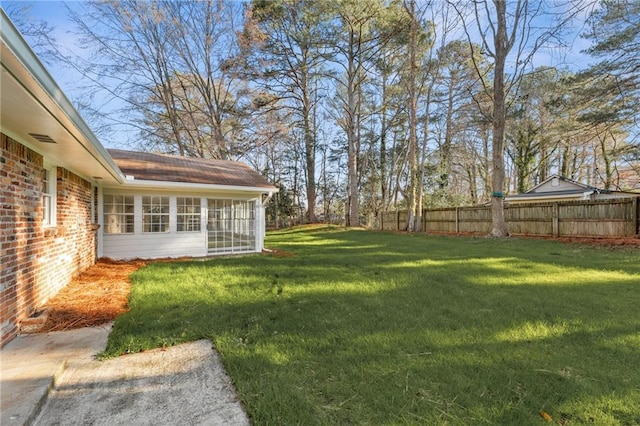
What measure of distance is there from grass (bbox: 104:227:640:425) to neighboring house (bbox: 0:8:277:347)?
1221 millimetres

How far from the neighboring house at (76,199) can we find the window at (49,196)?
2cm

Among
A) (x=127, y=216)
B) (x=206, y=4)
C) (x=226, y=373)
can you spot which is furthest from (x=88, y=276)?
(x=206, y=4)

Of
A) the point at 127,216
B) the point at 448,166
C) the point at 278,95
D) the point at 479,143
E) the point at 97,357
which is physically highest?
the point at 278,95

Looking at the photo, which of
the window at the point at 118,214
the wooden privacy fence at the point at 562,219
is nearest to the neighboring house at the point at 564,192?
the wooden privacy fence at the point at 562,219

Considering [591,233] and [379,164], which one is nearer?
[591,233]

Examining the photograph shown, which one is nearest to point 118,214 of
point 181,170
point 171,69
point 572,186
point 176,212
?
point 176,212

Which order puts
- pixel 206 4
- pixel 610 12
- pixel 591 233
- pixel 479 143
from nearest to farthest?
pixel 610 12 < pixel 591 233 < pixel 206 4 < pixel 479 143

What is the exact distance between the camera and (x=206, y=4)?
57.0 ft

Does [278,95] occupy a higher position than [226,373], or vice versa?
[278,95]

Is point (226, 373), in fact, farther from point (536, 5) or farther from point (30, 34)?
point (30, 34)

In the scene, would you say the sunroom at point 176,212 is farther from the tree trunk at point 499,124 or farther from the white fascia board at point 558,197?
the white fascia board at point 558,197

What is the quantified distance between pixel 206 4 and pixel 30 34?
29.6 feet

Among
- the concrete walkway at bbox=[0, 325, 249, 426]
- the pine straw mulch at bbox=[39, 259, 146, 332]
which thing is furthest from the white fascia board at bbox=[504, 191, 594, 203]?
the concrete walkway at bbox=[0, 325, 249, 426]

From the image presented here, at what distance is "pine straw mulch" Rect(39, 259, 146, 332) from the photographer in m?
3.57
